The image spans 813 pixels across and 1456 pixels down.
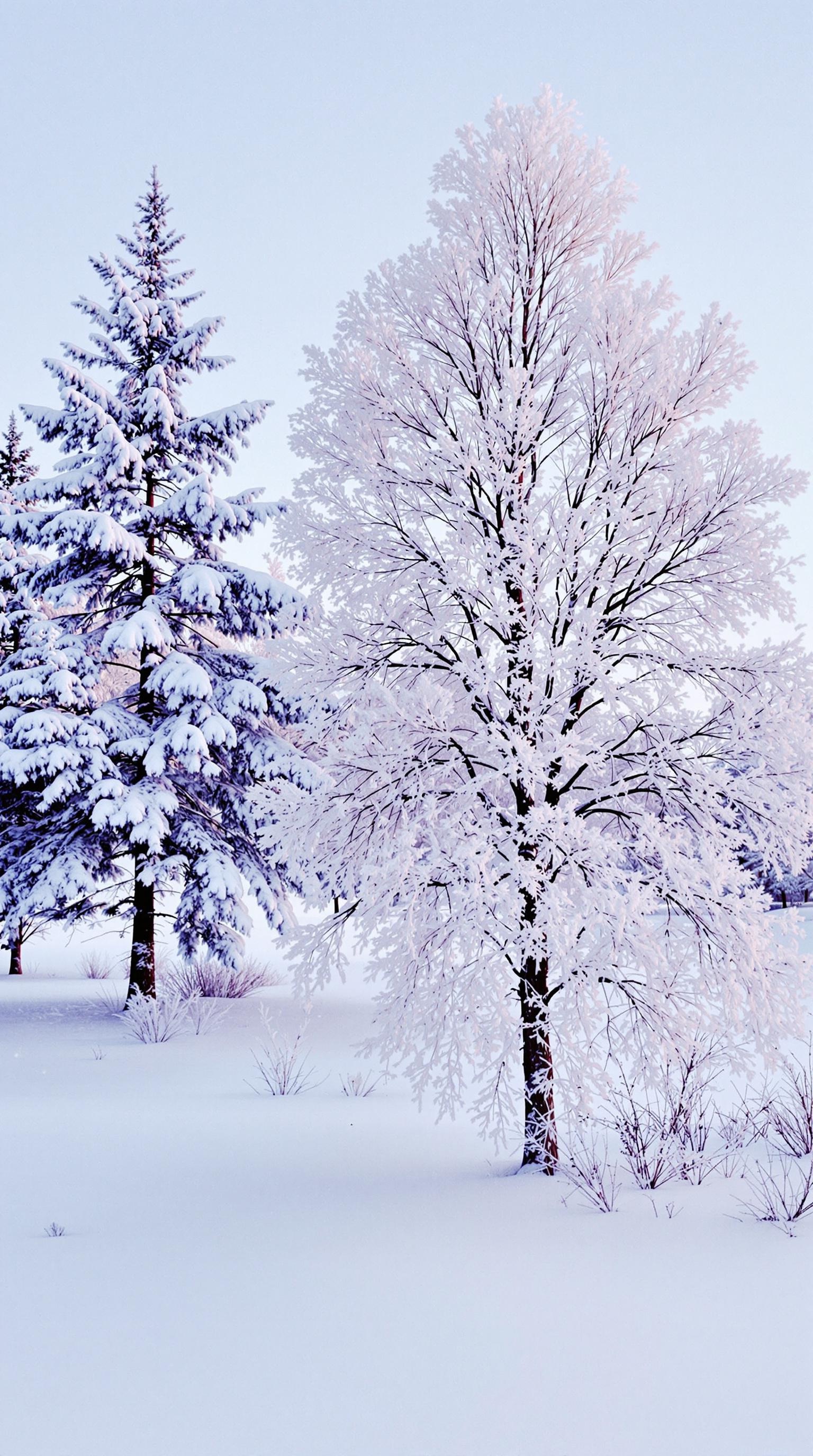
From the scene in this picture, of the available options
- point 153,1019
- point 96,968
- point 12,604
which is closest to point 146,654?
point 12,604

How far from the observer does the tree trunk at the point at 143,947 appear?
12648 millimetres

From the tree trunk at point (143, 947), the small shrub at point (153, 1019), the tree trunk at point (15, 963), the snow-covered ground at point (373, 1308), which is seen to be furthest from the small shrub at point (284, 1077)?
the tree trunk at point (15, 963)

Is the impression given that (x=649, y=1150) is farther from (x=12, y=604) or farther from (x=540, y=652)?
(x=12, y=604)

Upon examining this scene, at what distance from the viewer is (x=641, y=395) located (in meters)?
6.39

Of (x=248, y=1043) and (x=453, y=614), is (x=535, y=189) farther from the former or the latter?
(x=248, y=1043)

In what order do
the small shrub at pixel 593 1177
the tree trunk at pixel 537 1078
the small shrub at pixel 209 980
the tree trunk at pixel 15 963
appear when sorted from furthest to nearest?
the tree trunk at pixel 15 963 → the small shrub at pixel 209 980 → the tree trunk at pixel 537 1078 → the small shrub at pixel 593 1177

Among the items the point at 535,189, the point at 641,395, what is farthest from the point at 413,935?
the point at 535,189

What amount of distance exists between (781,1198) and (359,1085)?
15.2ft

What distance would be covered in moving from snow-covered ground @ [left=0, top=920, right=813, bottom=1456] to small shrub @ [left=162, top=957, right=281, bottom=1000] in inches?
290

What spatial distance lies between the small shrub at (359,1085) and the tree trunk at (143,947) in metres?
4.48

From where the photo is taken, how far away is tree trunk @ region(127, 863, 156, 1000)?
12.6 metres

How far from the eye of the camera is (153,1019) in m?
11.3

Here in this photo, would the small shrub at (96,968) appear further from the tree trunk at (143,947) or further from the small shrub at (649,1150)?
the small shrub at (649,1150)

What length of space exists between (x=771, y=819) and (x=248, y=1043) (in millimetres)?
7689
